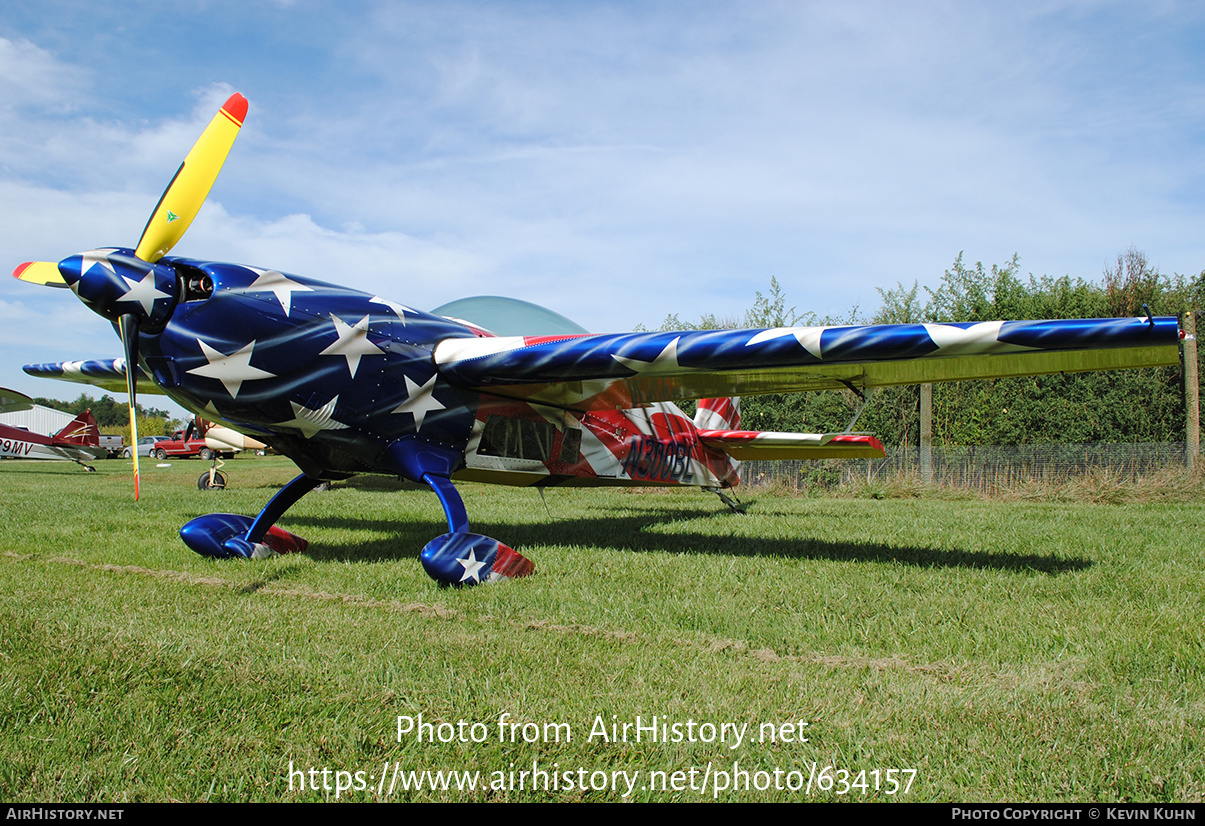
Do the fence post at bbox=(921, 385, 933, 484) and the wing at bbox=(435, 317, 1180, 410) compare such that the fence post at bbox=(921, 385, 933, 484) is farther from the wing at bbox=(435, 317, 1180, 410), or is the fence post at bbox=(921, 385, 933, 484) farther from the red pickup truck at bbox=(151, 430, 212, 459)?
the red pickup truck at bbox=(151, 430, 212, 459)

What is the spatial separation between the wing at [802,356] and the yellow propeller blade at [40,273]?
2.62 metres

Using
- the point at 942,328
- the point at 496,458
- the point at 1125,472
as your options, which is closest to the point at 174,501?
the point at 496,458

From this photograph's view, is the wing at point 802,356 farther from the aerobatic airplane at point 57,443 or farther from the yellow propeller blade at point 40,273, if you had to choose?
the aerobatic airplane at point 57,443

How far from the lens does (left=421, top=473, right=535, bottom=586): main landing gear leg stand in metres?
4.78

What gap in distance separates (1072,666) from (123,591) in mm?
5256

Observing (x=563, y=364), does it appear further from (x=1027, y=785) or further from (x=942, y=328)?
(x=1027, y=785)

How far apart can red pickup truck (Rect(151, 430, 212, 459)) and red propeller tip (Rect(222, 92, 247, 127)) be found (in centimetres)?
4146

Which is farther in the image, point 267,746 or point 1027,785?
point 267,746

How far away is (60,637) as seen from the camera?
3.10 m

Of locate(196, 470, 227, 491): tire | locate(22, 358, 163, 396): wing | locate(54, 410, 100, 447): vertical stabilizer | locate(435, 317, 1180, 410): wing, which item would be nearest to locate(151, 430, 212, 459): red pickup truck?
locate(54, 410, 100, 447): vertical stabilizer

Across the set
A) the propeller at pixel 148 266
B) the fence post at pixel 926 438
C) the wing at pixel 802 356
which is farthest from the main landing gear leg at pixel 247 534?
the fence post at pixel 926 438

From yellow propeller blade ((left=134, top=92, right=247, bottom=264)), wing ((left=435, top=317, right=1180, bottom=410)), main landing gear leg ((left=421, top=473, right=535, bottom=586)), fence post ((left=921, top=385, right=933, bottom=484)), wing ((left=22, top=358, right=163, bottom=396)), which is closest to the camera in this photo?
wing ((left=435, top=317, right=1180, bottom=410))

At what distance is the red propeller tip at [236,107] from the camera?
15.9 feet

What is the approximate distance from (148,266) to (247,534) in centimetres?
258
